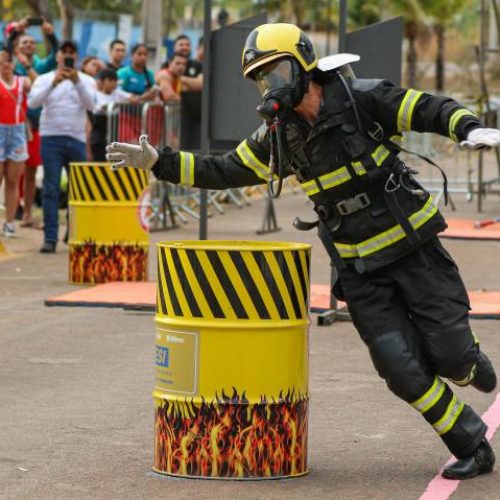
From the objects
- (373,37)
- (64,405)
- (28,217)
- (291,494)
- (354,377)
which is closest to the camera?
(291,494)

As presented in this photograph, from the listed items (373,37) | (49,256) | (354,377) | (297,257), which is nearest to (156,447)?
(297,257)

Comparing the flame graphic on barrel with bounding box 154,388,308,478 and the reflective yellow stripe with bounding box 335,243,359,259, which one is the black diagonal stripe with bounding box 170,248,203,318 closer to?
the flame graphic on barrel with bounding box 154,388,308,478

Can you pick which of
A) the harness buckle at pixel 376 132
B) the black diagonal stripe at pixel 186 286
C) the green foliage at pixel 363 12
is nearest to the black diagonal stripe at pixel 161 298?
the black diagonal stripe at pixel 186 286

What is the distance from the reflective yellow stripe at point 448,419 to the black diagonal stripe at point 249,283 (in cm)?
85

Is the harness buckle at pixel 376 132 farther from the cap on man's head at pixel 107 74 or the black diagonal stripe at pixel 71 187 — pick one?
the cap on man's head at pixel 107 74

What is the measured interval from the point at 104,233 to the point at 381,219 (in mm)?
6961

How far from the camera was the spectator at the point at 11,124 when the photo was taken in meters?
15.2

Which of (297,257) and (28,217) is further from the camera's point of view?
(28,217)

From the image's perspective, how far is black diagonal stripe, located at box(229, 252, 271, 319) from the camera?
5.96 metres

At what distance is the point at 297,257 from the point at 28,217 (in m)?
11.0

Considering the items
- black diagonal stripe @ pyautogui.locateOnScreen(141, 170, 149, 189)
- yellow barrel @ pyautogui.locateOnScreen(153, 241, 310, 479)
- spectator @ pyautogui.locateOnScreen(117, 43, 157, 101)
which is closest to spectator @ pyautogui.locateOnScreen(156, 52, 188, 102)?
spectator @ pyautogui.locateOnScreen(117, 43, 157, 101)

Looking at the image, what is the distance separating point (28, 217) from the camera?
54.9ft

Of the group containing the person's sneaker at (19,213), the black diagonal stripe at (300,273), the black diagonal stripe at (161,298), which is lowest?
the person's sneaker at (19,213)

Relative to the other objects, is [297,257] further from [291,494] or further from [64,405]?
[64,405]
